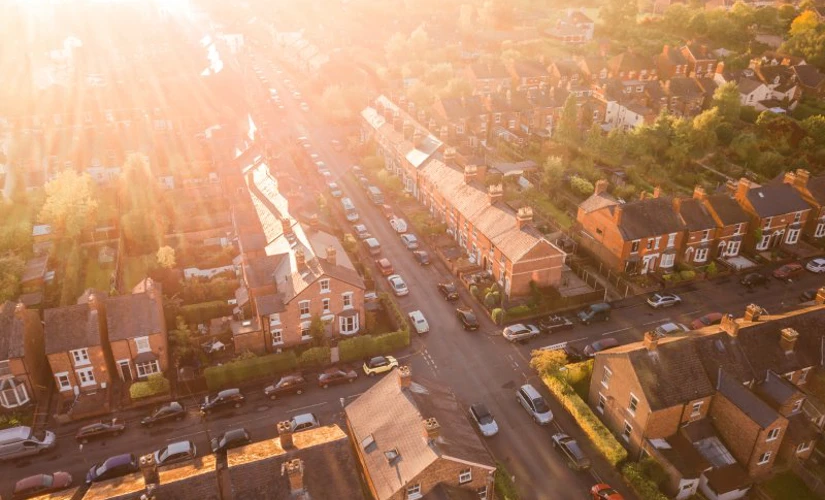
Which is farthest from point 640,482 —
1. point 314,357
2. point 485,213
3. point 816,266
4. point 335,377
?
point 816,266

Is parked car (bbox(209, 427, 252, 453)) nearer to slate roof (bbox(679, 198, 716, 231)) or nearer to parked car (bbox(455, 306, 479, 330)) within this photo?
parked car (bbox(455, 306, 479, 330))

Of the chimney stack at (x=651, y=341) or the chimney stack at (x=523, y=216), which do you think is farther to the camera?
the chimney stack at (x=523, y=216)

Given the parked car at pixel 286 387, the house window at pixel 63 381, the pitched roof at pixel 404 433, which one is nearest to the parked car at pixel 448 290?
the parked car at pixel 286 387

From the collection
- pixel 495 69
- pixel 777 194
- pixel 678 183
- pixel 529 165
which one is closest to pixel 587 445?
pixel 777 194

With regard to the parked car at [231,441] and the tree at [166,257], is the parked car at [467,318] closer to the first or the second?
the parked car at [231,441]

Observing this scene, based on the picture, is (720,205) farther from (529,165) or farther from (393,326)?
(393,326)

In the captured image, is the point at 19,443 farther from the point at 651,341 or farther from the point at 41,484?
the point at 651,341

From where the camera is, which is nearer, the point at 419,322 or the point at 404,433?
the point at 404,433
